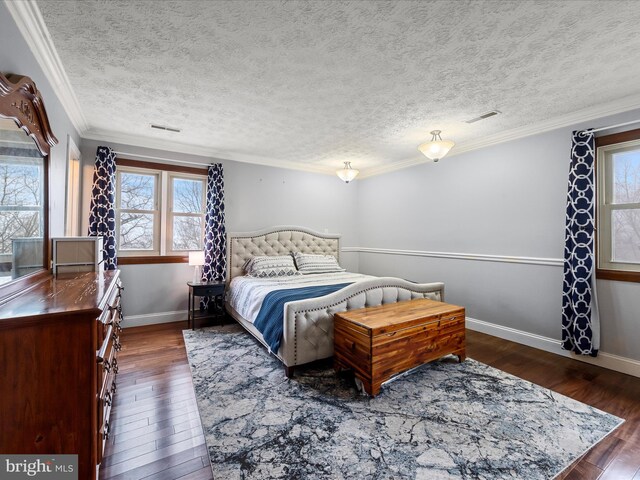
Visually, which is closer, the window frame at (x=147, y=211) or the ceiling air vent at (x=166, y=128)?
the ceiling air vent at (x=166, y=128)

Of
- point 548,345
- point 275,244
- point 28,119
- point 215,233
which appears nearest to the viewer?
point 28,119

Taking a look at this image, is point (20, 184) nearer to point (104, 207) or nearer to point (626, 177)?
point (104, 207)

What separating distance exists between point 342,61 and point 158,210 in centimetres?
332

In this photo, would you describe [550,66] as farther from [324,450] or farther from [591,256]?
[324,450]

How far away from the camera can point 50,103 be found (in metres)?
2.37

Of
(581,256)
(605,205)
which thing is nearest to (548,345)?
(581,256)

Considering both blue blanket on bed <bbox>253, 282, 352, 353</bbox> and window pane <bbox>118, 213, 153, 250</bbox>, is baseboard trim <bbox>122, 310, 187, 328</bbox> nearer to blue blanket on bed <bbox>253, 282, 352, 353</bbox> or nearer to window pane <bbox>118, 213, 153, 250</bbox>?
window pane <bbox>118, 213, 153, 250</bbox>

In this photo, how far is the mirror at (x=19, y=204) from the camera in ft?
4.72

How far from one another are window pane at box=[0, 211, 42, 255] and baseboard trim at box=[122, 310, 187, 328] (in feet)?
7.92

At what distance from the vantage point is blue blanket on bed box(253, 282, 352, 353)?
273 cm

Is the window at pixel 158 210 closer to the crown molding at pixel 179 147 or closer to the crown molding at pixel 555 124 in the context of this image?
the crown molding at pixel 179 147

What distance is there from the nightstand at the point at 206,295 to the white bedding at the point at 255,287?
163 millimetres

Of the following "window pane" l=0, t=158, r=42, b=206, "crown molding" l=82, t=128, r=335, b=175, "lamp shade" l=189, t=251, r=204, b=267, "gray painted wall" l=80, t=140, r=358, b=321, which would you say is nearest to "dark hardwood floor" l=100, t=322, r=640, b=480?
"gray painted wall" l=80, t=140, r=358, b=321

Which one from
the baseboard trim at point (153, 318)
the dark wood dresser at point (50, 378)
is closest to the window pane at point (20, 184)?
the dark wood dresser at point (50, 378)
